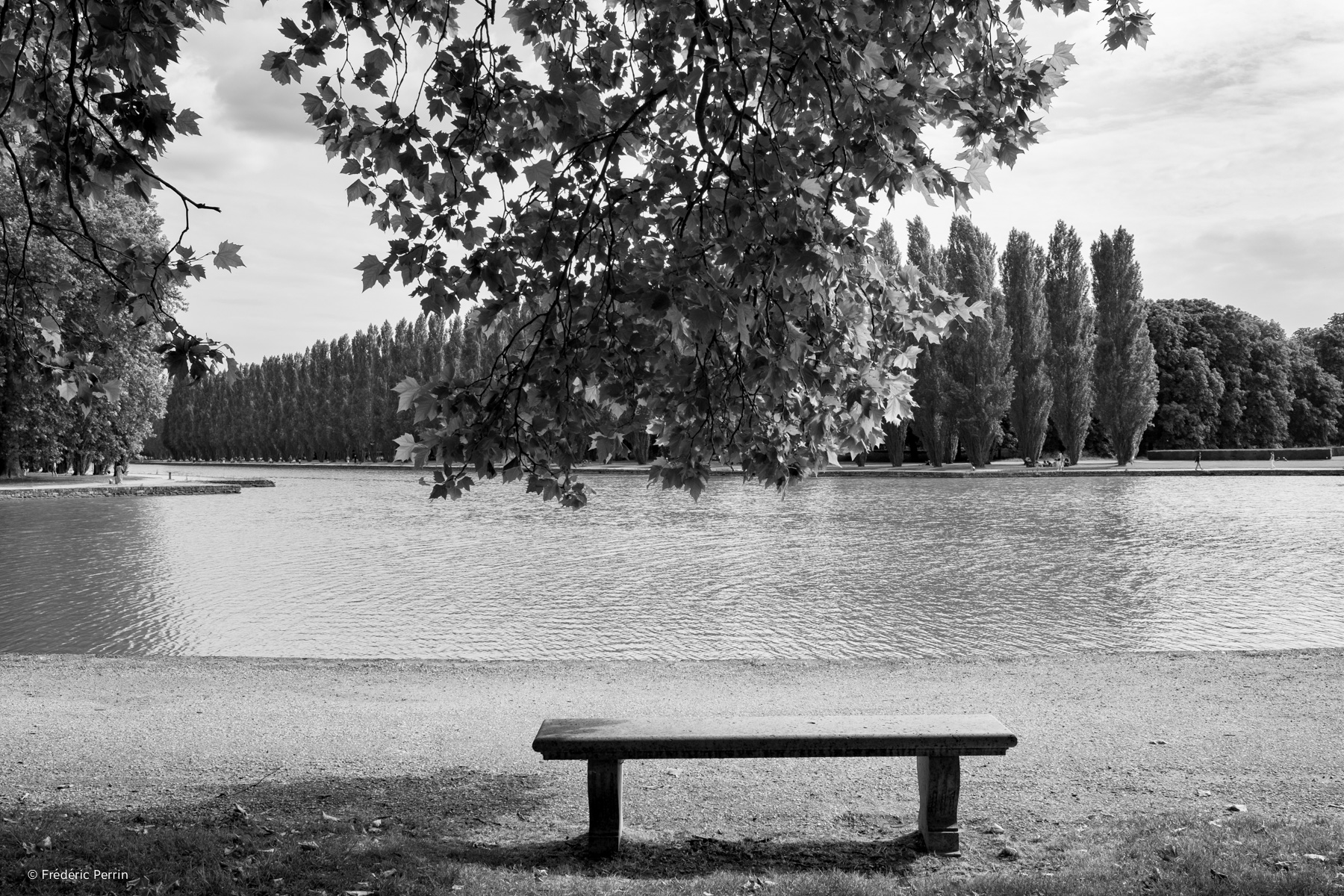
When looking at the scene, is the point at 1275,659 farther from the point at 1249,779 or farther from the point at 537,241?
the point at 537,241

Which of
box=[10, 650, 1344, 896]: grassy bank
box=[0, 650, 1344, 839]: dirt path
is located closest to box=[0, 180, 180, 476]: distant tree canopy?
box=[0, 650, 1344, 839]: dirt path

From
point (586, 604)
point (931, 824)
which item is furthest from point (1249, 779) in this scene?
point (586, 604)

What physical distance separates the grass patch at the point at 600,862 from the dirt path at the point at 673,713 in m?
0.26

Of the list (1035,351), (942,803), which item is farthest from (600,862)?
(1035,351)

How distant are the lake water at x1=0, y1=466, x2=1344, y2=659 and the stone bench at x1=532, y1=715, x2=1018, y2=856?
557 cm

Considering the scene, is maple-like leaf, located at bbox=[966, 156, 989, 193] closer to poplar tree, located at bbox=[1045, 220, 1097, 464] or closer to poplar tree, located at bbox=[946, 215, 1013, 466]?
poplar tree, located at bbox=[946, 215, 1013, 466]

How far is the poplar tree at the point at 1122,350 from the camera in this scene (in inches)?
2071

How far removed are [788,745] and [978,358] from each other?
51077 millimetres

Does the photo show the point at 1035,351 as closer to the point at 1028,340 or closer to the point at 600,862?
the point at 1028,340

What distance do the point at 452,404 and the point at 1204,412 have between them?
243 feet

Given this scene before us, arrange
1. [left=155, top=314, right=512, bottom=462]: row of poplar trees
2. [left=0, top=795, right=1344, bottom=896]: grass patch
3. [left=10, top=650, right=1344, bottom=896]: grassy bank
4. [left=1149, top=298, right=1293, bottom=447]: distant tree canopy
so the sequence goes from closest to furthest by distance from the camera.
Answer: [left=0, top=795, right=1344, bottom=896]: grass patch, [left=10, top=650, right=1344, bottom=896]: grassy bank, [left=1149, top=298, right=1293, bottom=447]: distant tree canopy, [left=155, top=314, right=512, bottom=462]: row of poplar trees

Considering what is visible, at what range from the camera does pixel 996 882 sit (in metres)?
4.21

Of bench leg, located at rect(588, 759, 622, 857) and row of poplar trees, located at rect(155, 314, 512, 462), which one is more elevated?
row of poplar trees, located at rect(155, 314, 512, 462)

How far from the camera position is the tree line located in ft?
174
